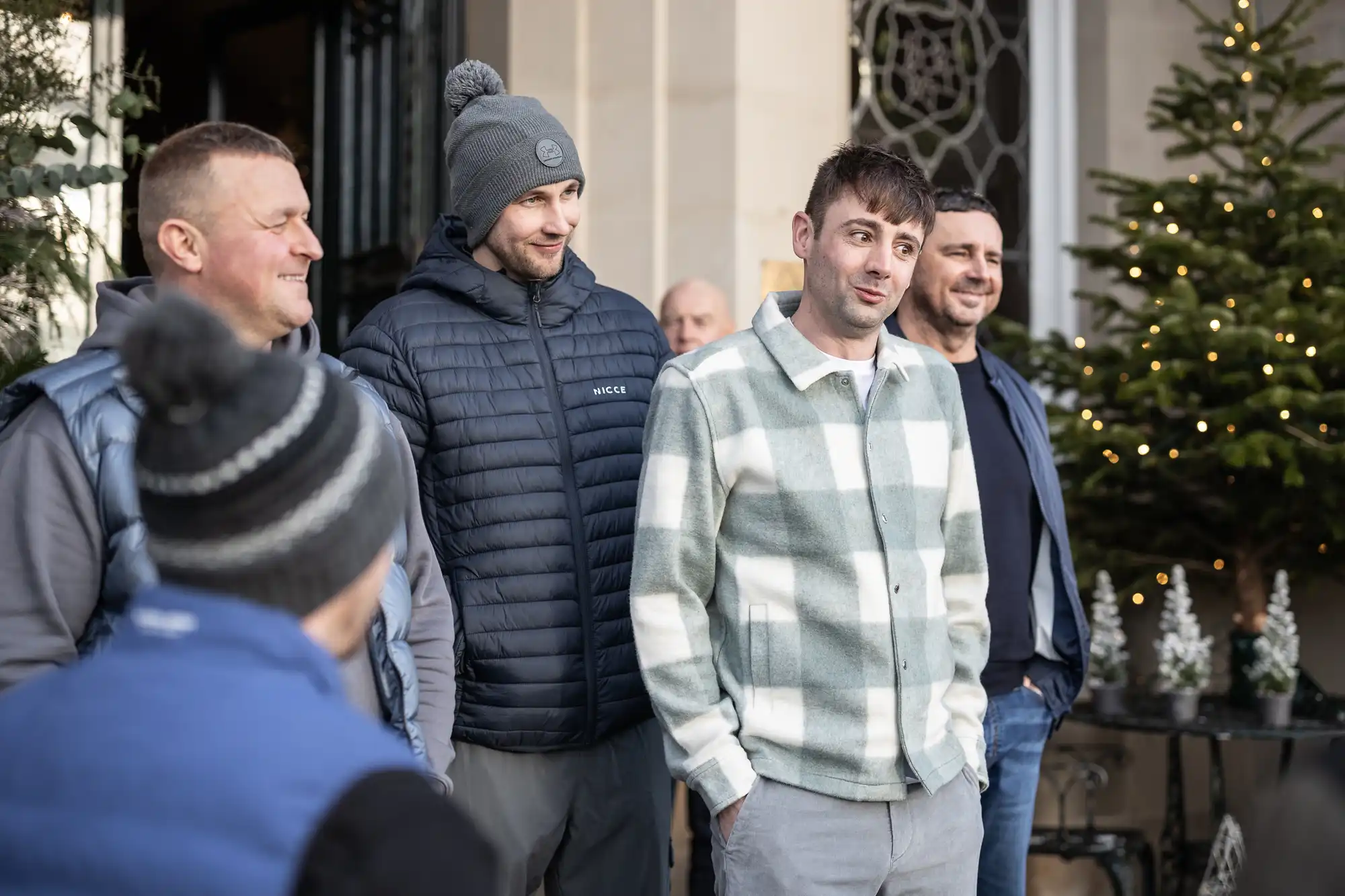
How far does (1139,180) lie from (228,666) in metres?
5.79

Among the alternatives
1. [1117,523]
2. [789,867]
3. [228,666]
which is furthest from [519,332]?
[1117,523]

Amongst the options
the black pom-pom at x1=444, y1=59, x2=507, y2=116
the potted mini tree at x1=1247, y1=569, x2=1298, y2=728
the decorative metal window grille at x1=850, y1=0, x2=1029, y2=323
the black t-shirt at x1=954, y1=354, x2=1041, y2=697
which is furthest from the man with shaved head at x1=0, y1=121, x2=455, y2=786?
the decorative metal window grille at x1=850, y1=0, x2=1029, y2=323

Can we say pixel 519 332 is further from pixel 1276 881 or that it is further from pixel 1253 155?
pixel 1253 155

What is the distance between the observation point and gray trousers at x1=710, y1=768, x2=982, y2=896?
2.71 meters

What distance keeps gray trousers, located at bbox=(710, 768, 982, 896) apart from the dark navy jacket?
938mm

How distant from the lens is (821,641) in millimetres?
2779

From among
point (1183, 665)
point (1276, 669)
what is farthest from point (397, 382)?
point (1276, 669)

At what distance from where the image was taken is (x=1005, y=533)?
3.68 meters

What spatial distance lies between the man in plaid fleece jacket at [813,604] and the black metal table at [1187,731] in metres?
2.34

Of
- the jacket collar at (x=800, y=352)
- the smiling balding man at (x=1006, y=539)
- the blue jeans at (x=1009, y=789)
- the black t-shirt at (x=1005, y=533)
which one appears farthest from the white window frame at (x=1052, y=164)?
the jacket collar at (x=800, y=352)

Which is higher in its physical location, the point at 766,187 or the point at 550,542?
the point at 766,187

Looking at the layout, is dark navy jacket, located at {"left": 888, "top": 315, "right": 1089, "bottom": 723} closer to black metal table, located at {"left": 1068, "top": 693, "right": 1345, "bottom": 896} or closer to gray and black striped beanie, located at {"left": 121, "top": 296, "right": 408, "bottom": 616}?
black metal table, located at {"left": 1068, "top": 693, "right": 1345, "bottom": 896}

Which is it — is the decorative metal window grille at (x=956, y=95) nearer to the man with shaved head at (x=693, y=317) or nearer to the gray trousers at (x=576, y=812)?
the man with shaved head at (x=693, y=317)

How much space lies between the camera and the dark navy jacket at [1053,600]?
12.2 feet
